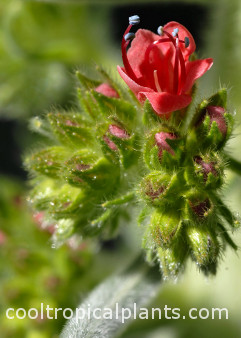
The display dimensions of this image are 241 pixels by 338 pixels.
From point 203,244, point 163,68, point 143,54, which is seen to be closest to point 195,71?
point 163,68

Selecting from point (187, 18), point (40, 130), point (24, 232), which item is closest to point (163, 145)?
point (40, 130)

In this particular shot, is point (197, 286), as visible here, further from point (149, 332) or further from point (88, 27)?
point (88, 27)

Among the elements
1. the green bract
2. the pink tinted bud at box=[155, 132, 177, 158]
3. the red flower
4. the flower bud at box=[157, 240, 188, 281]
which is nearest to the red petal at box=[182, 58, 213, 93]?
the red flower

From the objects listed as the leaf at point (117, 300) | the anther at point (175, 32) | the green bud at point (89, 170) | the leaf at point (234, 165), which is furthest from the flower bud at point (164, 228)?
the anther at point (175, 32)

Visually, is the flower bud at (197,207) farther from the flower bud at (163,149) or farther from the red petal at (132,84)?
the red petal at (132,84)

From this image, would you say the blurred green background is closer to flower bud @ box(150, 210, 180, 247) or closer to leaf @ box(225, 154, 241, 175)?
leaf @ box(225, 154, 241, 175)

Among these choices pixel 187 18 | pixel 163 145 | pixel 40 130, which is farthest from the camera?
pixel 187 18
